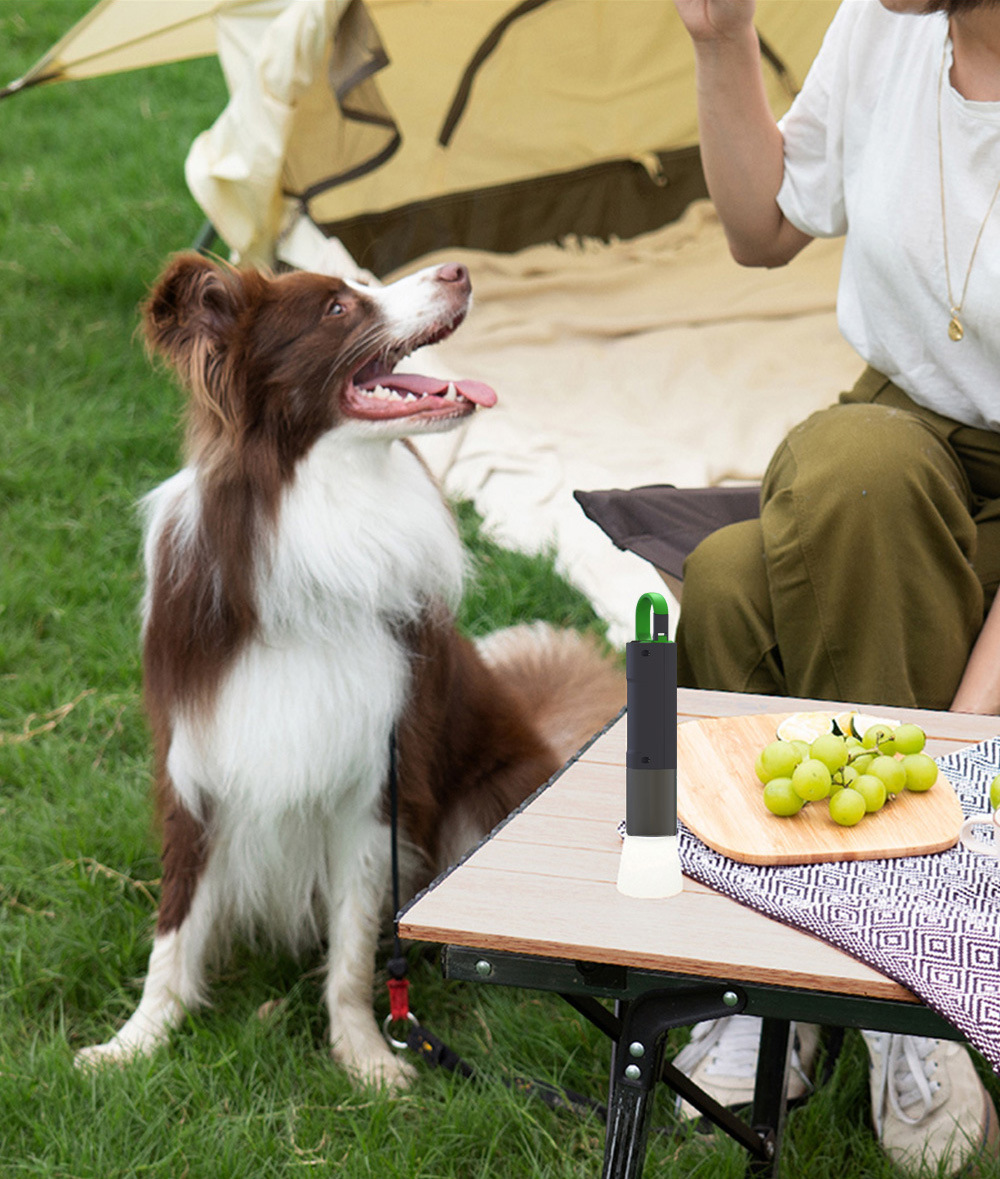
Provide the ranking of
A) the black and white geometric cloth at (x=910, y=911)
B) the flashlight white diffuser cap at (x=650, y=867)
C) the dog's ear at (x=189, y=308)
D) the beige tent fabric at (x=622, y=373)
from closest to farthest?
the black and white geometric cloth at (x=910, y=911), the flashlight white diffuser cap at (x=650, y=867), the dog's ear at (x=189, y=308), the beige tent fabric at (x=622, y=373)

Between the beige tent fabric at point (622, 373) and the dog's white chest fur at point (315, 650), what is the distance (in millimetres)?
1329

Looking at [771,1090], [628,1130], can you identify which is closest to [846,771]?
[628,1130]

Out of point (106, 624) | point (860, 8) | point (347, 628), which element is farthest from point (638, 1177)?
point (106, 624)

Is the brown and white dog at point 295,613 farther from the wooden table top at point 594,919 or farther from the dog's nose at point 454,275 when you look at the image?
the wooden table top at point 594,919

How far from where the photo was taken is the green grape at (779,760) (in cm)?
126

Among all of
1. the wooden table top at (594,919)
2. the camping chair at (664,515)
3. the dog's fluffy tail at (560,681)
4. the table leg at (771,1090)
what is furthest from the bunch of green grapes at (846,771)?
the dog's fluffy tail at (560,681)

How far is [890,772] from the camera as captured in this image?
126 cm

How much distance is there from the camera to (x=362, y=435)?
6.52 feet

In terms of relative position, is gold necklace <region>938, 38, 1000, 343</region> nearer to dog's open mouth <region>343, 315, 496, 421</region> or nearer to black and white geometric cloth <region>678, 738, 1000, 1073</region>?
dog's open mouth <region>343, 315, 496, 421</region>

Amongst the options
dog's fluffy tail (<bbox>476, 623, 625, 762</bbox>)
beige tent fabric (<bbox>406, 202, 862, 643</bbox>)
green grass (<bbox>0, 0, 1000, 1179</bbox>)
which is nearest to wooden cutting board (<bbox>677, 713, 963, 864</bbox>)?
green grass (<bbox>0, 0, 1000, 1179</bbox>)

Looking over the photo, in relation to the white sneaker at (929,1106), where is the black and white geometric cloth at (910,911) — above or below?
above

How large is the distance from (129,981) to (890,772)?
57.2 inches

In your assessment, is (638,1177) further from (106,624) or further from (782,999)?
(106,624)

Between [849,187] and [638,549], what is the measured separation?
2.23ft
